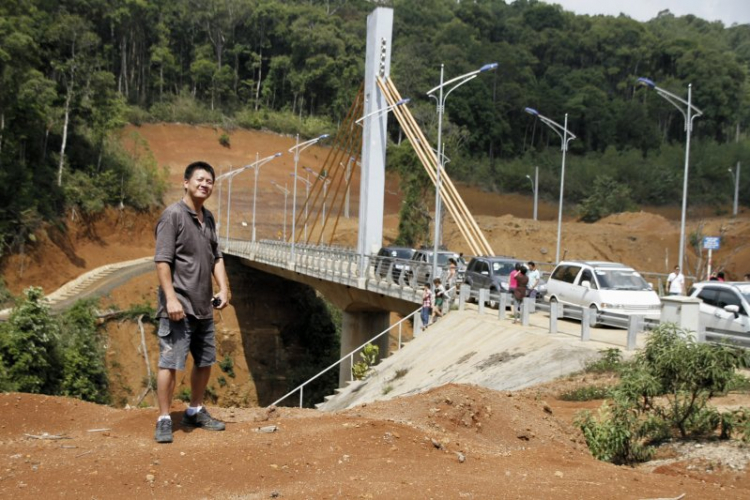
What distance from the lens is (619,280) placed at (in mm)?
21469

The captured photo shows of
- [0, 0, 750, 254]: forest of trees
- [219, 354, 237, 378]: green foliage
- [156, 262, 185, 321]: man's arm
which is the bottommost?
[219, 354, 237, 378]: green foliage

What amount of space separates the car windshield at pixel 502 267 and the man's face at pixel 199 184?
20.2m

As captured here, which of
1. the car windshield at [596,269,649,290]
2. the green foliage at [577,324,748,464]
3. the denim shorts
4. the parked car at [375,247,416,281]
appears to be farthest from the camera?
the parked car at [375,247,416,281]

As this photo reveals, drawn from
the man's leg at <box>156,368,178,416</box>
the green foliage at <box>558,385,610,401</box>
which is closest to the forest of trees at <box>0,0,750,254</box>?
the green foliage at <box>558,385,610,401</box>

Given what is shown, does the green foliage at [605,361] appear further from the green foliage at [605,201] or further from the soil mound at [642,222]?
the green foliage at [605,201]

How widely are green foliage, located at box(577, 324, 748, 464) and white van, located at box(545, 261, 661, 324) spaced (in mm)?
11611

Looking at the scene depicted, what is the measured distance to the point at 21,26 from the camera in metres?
50.0

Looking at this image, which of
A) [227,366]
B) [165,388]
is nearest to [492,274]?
[165,388]

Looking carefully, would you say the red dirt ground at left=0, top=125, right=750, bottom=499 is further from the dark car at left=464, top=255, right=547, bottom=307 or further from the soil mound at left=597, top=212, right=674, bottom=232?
the soil mound at left=597, top=212, right=674, bottom=232

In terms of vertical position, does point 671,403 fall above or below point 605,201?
below

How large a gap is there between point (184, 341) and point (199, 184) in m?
1.22

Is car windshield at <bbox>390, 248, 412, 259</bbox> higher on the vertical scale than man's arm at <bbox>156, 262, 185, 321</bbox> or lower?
lower

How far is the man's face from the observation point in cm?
657

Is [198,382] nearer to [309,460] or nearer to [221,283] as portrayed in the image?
[221,283]
